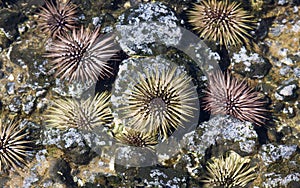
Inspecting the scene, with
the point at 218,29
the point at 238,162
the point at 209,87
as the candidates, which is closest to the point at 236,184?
the point at 238,162

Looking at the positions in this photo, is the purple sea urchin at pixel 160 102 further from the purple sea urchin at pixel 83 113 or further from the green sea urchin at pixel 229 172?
the green sea urchin at pixel 229 172

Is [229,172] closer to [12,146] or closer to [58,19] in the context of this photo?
[12,146]

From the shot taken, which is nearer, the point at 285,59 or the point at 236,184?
the point at 236,184

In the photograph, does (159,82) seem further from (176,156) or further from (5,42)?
(5,42)

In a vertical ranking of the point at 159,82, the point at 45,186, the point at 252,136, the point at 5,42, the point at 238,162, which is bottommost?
the point at 45,186

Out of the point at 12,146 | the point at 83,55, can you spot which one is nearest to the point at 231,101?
the point at 83,55

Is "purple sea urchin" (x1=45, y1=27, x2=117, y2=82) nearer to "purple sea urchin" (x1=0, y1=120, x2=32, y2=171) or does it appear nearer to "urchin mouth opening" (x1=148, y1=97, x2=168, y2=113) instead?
"urchin mouth opening" (x1=148, y1=97, x2=168, y2=113)
